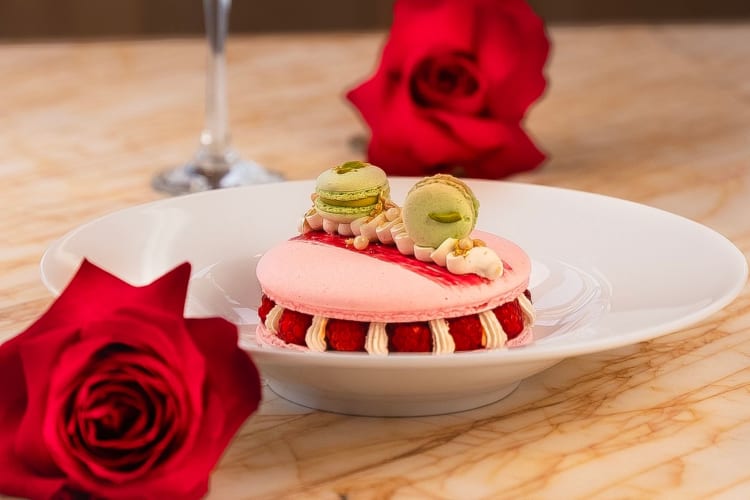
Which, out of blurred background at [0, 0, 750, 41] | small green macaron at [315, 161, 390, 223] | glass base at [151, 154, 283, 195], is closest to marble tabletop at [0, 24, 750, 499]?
glass base at [151, 154, 283, 195]

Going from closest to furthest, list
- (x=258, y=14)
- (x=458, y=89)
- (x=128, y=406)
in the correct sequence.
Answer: (x=128, y=406), (x=458, y=89), (x=258, y=14)

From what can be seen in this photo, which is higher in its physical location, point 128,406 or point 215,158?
point 128,406

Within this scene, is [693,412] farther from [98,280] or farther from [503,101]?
[503,101]

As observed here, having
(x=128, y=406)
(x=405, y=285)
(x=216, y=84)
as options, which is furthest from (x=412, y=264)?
(x=216, y=84)

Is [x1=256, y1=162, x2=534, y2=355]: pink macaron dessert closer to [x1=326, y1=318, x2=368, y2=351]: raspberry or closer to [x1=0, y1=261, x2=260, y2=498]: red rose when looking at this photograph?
[x1=326, y1=318, x2=368, y2=351]: raspberry

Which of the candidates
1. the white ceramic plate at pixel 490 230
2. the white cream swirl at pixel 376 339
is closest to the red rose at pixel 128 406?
the white ceramic plate at pixel 490 230

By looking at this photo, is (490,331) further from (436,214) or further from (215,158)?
(215,158)

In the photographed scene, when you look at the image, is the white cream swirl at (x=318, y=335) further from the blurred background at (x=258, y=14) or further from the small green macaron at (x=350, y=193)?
the blurred background at (x=258, y=14)
